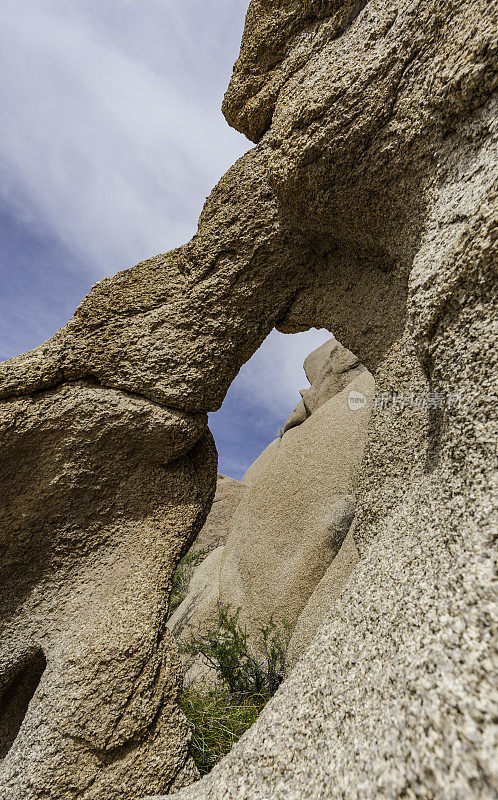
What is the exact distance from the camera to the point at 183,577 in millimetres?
8820

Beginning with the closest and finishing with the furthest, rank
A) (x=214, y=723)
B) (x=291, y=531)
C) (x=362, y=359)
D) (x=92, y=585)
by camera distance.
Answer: (x=92, y=585) < (x=362, y=359) < (x=214, y=723) < (x=291, y=531)

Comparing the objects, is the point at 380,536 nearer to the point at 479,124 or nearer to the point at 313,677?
the point at 313,677

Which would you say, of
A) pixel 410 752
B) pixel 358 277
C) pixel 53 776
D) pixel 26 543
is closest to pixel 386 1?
pixel 358 277

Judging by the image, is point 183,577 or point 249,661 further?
point 183,577

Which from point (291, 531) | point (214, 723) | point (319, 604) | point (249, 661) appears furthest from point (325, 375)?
point (214, 723)

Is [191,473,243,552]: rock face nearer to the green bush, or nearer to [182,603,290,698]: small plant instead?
the green bush

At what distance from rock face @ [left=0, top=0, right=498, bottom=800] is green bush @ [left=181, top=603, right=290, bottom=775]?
906 millimetres

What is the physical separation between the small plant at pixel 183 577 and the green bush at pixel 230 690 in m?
2.35

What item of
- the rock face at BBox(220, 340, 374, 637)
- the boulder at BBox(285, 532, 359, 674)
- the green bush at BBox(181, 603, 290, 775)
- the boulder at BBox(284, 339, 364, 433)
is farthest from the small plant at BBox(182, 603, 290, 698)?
the boulder at BBox(284, 339, 364, 433)

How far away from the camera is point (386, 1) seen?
2.64m

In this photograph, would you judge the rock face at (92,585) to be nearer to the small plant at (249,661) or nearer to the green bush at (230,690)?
the green bush at (230,690)

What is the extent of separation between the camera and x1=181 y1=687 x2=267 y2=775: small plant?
10.1 ft

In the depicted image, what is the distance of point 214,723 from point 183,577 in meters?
5.61

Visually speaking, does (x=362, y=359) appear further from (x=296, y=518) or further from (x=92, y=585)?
(x=296, y=518)
